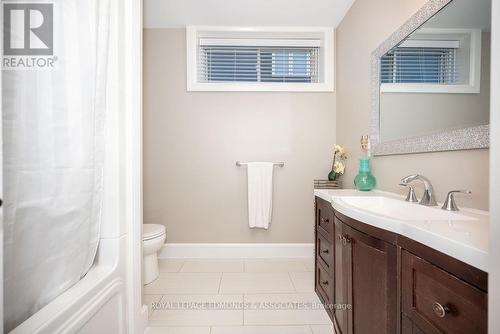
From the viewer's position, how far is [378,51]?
1616mm

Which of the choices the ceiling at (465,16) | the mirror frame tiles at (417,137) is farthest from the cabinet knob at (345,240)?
the ceiling at (465,16)

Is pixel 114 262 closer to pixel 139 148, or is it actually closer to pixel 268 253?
pixel 139 148

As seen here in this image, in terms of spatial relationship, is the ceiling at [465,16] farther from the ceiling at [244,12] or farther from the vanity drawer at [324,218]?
the ceiling at [244,12]

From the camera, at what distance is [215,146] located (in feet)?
8.13

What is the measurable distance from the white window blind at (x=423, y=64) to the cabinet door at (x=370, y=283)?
2.74 ft

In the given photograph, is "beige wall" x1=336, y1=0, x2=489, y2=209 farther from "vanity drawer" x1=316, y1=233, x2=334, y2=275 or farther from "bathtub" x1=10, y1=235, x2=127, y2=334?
"bathtub" x1=10, y1=235, x2=127, y2=334

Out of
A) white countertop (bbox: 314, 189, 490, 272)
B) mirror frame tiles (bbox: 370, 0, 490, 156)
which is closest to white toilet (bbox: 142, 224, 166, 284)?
white countertop (bbox: 314, 189, 490, 272)

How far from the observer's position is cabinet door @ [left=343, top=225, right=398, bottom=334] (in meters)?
0.80

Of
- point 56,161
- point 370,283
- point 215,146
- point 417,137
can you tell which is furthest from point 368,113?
point 56,161

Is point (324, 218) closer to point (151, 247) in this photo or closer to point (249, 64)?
point (151, 247)

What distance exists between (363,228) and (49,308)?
42.8 inches

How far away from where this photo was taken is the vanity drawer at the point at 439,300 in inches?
20.4

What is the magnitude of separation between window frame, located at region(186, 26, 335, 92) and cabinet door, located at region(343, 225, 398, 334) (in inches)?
68.7

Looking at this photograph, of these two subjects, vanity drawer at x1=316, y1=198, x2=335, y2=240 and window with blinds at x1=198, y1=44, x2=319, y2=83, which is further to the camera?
window with blinds at x1=198, y1=44, x2=319, y2=83
